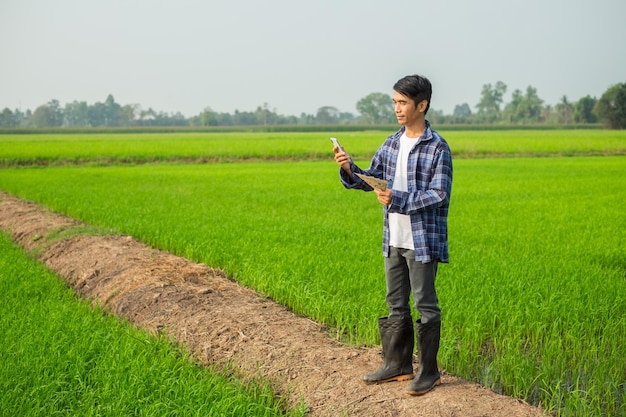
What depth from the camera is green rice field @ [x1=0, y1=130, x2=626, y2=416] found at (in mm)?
4746

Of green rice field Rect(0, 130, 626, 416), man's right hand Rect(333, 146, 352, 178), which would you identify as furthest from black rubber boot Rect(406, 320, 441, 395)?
man's right hand Rect(333, 146, 352, 178)

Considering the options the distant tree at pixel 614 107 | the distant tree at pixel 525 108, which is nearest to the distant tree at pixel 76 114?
the distant tree at pixel 525 108

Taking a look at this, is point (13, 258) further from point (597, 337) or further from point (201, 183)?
point (201, 183)

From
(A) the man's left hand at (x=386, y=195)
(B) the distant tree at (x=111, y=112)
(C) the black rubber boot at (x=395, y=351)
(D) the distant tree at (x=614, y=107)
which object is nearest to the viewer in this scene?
(A) the man's left hand at (x=386, y=195)

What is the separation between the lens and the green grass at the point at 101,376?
12.1 ft

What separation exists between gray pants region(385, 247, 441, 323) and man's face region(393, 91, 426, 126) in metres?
0.67

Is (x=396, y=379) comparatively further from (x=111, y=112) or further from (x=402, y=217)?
(x=111, y=112)

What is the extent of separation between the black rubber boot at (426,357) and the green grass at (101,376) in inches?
26.2

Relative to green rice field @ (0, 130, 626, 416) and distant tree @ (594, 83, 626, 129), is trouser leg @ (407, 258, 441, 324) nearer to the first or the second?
green rice field @ (0, 130, 626, 416)

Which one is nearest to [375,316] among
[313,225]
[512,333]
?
[512,333]

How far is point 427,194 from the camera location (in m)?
3.55

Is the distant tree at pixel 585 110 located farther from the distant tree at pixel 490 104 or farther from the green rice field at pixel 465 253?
the green rice field at pixel 465 253

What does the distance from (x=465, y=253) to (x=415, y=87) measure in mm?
4962

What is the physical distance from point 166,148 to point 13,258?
25.3 m
